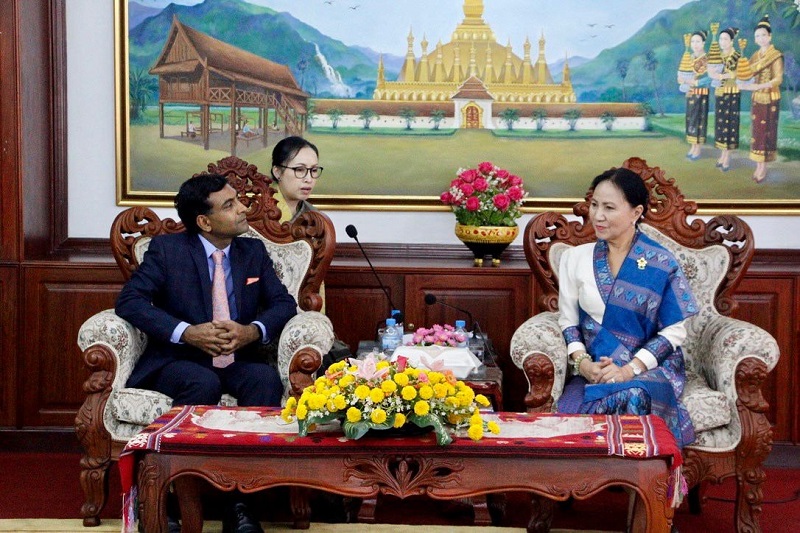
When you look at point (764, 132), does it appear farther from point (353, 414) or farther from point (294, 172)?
point (353, 414)

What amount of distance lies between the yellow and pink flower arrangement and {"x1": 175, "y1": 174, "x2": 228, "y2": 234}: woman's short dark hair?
1261mm

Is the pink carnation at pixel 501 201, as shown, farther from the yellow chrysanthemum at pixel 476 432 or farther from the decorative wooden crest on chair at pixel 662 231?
the yellow chrysanthemum at pixel 476 432

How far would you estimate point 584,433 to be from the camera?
2855 millimetres

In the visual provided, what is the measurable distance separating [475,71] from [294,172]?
1244 mm

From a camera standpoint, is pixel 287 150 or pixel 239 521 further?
pixel 287 150

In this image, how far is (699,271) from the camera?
4.02 metres

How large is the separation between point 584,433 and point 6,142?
9.70 feet

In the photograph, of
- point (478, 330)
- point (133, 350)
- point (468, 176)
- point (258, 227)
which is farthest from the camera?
→ point (468, 176)

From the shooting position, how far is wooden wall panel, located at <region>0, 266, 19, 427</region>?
15.1 feet

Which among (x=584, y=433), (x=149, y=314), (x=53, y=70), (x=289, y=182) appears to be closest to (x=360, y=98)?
(x=289, y=182)

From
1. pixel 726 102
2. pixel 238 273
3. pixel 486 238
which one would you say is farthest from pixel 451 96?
pixel 238 273

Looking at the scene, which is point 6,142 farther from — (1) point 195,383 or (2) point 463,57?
(2) point 463,57

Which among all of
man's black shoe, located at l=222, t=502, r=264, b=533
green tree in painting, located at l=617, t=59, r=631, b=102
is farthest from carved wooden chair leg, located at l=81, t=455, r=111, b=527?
green tree in painting, located at l=617, t=59, r=631, b=102

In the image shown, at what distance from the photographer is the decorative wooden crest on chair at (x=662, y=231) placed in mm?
3990
